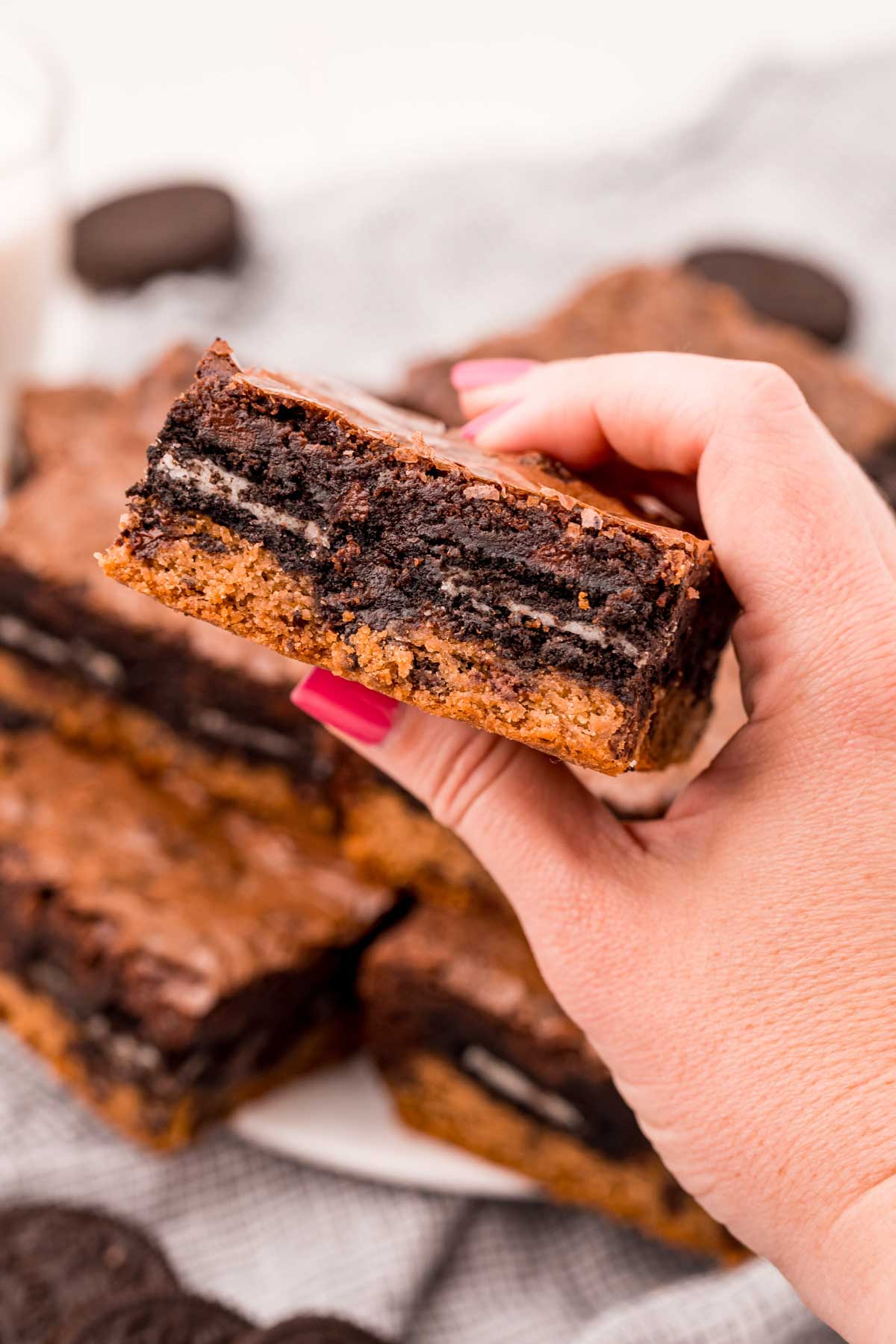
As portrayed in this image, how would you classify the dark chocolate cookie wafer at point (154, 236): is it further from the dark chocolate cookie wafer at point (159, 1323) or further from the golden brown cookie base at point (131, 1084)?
the dark chocolate cookie wafer at point (159, 1323)

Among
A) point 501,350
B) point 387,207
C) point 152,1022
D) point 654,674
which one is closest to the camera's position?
point 654,674

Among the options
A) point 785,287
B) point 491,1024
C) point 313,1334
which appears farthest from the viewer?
point 785,287

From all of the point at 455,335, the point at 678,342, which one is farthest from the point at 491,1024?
the point at 455,335

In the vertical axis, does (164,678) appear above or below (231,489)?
below

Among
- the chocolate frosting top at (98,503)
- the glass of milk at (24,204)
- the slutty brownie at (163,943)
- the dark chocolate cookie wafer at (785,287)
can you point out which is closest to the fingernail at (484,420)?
the chocolate frosting top at (98,503)

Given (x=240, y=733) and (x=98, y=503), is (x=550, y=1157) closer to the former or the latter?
(x=240, y=733)

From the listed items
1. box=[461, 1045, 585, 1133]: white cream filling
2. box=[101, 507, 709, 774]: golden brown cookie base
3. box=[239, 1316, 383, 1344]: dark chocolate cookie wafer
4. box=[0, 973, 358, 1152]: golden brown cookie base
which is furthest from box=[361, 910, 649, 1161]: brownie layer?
box=[101, 507, 709, 774]: golden brown cookie base

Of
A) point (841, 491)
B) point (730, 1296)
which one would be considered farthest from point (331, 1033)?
point (841, 491)

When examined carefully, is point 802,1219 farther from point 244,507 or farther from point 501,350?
point 501,350
